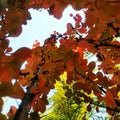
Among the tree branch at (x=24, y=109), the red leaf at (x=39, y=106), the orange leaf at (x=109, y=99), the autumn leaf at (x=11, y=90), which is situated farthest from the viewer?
the red leaf at (x=39, y=106)

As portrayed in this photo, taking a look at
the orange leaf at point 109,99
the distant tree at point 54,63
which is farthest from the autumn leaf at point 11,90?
the orange leaf at point 109,99

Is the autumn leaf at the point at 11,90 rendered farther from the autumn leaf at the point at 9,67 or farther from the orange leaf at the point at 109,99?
the orange leaf at the point at 109,99

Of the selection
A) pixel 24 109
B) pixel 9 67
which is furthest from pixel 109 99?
pixel 9 67

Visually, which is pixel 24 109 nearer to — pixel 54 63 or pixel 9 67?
pixel 9 67

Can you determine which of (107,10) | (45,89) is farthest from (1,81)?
(45,89)

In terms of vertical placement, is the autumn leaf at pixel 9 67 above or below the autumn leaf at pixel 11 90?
above

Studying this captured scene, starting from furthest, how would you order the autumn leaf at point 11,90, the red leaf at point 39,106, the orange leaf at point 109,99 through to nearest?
1. the red leaf at point 39,106
2. the orange leaf at point 109,99
3. the autumn leaf at point 11,90

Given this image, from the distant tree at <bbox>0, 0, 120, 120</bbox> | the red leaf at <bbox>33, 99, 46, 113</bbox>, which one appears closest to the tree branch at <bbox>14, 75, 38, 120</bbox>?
the distant tree at <bbox>0, 0, 120, 120</bbox>

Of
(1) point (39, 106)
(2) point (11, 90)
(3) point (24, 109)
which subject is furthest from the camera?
(1) point (39, 106)

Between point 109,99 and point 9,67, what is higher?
point 109,99

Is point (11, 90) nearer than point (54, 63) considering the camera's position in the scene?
Yes

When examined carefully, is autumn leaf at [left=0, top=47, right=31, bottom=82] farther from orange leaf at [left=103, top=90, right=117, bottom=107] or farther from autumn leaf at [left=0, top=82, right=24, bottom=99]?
orange leaf at [left=103, top=90, right=117, bottom=107]

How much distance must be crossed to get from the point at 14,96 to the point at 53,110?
165 inches

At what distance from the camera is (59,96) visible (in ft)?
15.4
